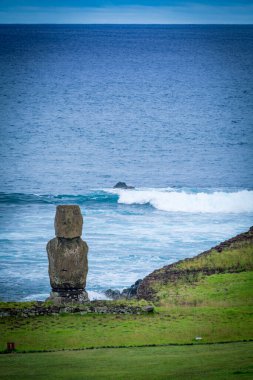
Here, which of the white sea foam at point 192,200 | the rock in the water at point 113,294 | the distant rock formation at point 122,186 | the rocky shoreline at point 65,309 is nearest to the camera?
the rocky shoreline at point 65,309

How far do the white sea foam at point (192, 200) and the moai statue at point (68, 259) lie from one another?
119ft

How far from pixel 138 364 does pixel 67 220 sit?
11495mm

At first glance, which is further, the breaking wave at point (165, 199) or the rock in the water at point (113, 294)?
the breaking wave at point (165, 199)

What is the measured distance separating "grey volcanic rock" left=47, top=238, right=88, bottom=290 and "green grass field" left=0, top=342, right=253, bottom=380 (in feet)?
26.9

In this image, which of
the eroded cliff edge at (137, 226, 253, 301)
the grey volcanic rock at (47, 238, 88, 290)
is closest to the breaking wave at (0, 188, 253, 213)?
the eroded cliff edge at (137, 226, 253, 301)

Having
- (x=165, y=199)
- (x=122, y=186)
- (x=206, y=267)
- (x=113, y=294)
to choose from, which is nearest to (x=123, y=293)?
(x=113, y=294)

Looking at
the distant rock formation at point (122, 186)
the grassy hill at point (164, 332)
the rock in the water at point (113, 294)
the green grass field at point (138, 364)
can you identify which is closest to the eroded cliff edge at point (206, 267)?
the grassy hill at point (164, 332)

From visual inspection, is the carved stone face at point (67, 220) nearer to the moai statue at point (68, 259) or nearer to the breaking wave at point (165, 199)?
the moai statue at point (68, 259)

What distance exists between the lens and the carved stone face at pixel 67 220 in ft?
116

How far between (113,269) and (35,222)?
15.9m

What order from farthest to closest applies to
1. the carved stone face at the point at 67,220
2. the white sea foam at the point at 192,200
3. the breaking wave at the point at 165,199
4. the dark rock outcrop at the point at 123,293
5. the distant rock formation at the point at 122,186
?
the distant rock formation at the point at 122,186 → the breaking wave at the point at 165,199 → the white sea foam at the point at 192,200 → the dark rock outcrop at the point at 123,293 → the carved stone face at the point at 67,220

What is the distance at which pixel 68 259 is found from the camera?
1414 inches

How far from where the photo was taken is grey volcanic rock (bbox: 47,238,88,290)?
3591 cm

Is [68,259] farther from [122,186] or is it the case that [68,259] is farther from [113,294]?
[122,186]
